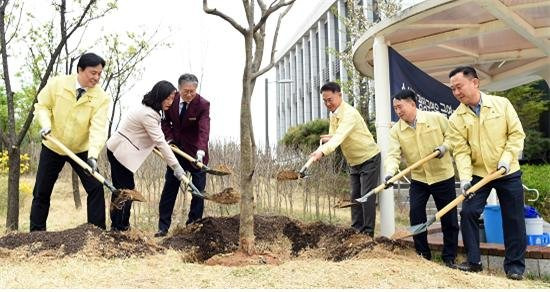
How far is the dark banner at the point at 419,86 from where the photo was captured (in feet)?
18.7

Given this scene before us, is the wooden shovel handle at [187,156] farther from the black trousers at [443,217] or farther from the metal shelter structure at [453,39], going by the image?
the black trousers at [443,217]

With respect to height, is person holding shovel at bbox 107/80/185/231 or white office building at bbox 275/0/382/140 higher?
white office building at bbox 275/0/382/140

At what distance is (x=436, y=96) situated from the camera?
623cm

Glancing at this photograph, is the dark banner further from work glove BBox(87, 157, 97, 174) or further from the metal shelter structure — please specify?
work glove BBox(87, 157, 97, 174)

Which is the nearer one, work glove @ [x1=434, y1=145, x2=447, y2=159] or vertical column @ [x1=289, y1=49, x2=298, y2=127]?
work glove @ [x1=434, y1=145, x2=447, y2=159]

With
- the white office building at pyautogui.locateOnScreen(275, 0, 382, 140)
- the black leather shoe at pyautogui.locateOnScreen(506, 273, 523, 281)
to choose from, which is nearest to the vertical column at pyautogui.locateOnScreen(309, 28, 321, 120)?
the white office building at pyautogui.locateOnScreen(275, 0, 382, 140)

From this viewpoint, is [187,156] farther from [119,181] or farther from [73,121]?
[73,121]

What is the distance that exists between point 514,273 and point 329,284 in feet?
4.89

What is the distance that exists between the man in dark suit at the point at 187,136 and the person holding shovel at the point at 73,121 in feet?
2.68

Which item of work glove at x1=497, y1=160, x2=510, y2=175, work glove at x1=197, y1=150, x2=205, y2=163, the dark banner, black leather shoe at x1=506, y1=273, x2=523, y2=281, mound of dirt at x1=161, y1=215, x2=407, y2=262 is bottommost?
black leather shoe at x1=506, y1=273, x2=523, y2=281

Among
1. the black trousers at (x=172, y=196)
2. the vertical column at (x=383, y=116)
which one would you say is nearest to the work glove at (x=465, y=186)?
the vertical column at (x=383, y=116)

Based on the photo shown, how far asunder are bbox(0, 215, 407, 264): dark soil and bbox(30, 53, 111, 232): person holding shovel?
41 centimetres

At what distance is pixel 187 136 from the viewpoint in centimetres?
566

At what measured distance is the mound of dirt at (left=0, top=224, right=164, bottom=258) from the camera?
13.6 ft
